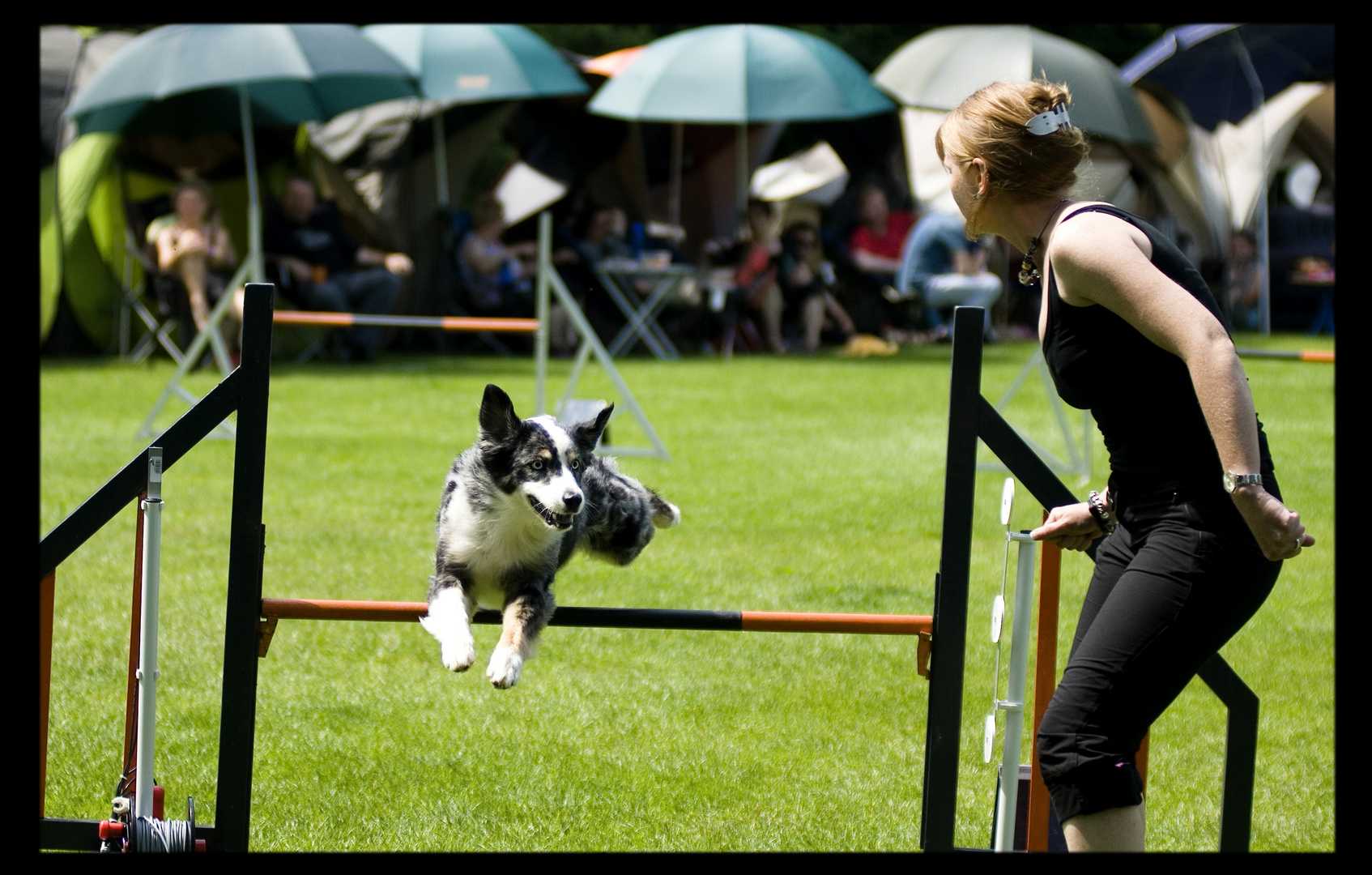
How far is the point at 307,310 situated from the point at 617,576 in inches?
313

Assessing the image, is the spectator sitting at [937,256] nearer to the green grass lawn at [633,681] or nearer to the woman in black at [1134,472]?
the green grass lawn at [633,681]

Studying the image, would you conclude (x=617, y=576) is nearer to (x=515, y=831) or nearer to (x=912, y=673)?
(x=912, y=673)

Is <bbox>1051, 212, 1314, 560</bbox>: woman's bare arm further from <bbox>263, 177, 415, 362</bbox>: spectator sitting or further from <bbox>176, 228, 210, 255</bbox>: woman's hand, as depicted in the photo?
<bbox>263, 177, 415, 362</bbox>: spectator sitting

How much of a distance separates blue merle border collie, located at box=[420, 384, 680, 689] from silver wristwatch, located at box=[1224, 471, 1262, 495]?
66.2 inches

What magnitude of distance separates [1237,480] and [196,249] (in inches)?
448

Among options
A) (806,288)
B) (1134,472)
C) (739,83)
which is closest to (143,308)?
(739,83)

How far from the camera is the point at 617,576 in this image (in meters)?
6.07

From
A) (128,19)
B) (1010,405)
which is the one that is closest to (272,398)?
(1010,405)

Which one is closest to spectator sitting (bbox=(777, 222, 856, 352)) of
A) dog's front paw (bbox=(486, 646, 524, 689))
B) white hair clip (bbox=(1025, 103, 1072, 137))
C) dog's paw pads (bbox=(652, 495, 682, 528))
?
dog's paw pads (bbox=(652, 495, 682, 528))

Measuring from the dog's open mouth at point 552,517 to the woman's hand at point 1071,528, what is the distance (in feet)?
4.02

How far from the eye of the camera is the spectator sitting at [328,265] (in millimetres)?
12992

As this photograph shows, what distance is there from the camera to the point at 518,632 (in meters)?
3.43

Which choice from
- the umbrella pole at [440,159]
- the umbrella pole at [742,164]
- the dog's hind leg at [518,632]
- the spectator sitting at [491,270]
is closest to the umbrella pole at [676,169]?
the umbrella pole at [742,164]

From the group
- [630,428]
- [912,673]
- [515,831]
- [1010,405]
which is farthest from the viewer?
[1010,405]
